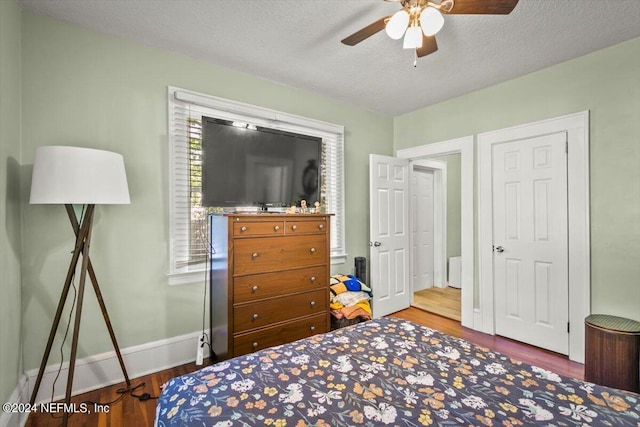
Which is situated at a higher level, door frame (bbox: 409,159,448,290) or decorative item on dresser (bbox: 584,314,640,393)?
door frame (bbox: 409,159,448,290)

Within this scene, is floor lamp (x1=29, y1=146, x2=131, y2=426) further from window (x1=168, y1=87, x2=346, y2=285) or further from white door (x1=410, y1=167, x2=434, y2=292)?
white door (x1=410, y1=167, x2=434, y2=292)

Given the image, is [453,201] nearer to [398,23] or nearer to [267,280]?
[267,280]

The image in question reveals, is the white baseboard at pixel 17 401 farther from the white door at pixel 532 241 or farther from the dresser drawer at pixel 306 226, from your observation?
the white door at pixel 532 241

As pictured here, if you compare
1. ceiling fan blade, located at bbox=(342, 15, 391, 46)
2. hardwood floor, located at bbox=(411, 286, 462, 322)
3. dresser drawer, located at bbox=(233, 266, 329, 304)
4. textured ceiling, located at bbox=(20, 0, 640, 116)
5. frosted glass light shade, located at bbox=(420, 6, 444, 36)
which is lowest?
hardwood floor, located at bbox=(411, 286, 462, 322)

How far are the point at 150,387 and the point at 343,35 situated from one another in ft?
9.93

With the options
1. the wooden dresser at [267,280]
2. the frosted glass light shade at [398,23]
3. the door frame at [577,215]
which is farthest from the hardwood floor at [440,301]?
the frosted glass light shade at [398,23]

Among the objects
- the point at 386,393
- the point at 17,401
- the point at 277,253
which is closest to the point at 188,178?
the point at 277,253

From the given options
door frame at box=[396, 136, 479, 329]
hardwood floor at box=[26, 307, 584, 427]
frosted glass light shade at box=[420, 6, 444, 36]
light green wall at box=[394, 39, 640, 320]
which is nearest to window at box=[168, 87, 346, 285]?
hardwood floor at box=[26, 307, 584, 427]

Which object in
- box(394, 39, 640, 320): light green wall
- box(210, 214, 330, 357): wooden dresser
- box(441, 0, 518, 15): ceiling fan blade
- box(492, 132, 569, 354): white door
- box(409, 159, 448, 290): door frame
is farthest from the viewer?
box(409, 159, 448, 290): door frame

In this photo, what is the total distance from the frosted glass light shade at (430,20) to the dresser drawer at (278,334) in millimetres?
2216

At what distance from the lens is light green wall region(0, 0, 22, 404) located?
1.67 metres

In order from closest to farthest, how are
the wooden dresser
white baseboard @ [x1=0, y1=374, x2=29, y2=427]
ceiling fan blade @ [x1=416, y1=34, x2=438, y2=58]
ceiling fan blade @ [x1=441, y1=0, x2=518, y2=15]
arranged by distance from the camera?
ceiling fan blade @ [x1=441, y1=0, x2=518, y2=15] → white baseboard @ [x1=0, y1=374, x2=29, y2=427] → ceiling fan blade @ [x1=416, y1=34, x2=438, y2=58] → the wooden dresser

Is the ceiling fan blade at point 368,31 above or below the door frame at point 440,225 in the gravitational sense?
above

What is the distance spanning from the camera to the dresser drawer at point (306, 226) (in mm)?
2457
